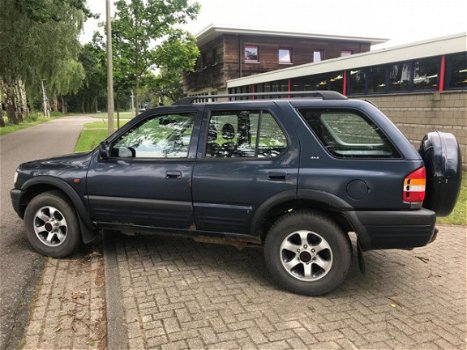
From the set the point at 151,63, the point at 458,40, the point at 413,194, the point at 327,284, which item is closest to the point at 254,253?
the point at 327,284

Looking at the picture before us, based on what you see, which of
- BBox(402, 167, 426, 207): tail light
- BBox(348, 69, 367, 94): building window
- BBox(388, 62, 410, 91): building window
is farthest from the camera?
BBox(348, 69, 367, 94): building window

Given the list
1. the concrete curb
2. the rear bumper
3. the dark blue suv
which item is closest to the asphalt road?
the dark blue suv

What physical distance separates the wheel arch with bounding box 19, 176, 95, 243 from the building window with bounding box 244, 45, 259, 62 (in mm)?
23678

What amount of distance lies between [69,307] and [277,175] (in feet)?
6.83

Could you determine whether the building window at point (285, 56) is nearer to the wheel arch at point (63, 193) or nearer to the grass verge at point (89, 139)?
the grass verge at point (89, 139)

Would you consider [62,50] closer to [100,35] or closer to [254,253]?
[100,35]

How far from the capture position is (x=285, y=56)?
28.6m

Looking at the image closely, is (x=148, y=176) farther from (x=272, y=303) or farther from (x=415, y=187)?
(x=415, y=187)

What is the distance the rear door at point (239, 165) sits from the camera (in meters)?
3.69

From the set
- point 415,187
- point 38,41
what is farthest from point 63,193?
point 38,41

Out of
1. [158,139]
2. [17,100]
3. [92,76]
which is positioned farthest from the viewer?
[17,100]

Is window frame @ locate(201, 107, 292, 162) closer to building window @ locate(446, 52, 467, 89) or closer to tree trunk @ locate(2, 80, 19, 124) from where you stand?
building window @ locate(446, 52, 467, 89)

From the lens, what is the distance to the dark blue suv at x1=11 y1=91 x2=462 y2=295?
347 cm

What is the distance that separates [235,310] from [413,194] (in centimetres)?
173
